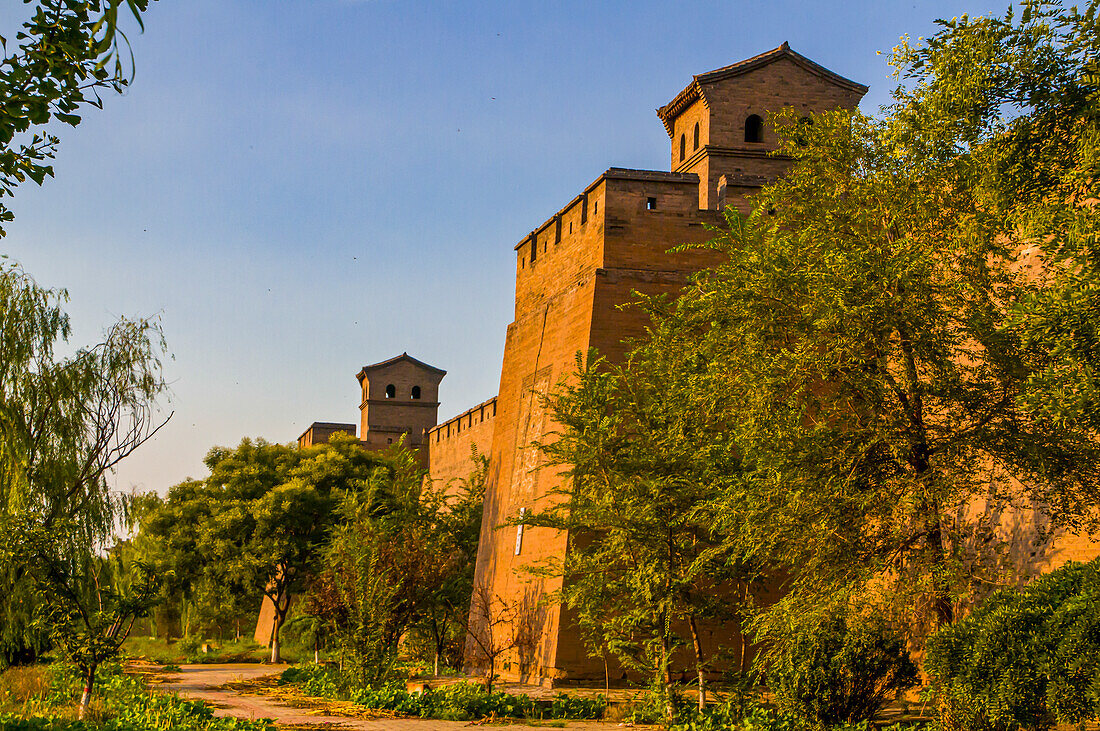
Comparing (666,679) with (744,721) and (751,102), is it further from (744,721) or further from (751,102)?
(751,102)

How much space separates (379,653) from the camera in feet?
45.8

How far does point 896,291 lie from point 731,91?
14.9 metres

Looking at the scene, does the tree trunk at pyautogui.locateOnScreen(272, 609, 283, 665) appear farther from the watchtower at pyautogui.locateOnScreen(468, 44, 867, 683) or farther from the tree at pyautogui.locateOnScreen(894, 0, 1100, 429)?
the tree at pyautogui.locateOnScreen(894, 0, 1100, 429)

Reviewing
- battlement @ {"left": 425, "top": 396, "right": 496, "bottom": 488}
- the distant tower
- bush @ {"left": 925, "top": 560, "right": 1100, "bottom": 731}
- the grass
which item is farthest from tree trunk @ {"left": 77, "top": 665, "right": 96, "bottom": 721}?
the distant tower

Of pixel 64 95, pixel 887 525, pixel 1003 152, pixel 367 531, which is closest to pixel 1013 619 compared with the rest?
pixel 887 525

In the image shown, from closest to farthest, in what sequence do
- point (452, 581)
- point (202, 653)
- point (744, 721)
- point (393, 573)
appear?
point (744, 721) → point (393, 573) → point (452, 581) → point (202, 653)

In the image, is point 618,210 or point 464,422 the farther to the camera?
point 464,422

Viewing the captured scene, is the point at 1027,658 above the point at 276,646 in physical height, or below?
above

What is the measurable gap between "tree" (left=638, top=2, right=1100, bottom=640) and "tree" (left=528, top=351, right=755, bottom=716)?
1096 mm

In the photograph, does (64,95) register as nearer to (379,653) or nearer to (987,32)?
(987,32)

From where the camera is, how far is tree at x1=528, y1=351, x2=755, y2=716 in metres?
11.5

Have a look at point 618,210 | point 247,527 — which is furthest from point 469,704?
point 247,527

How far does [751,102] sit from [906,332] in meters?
14.9

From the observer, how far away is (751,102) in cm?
2316
